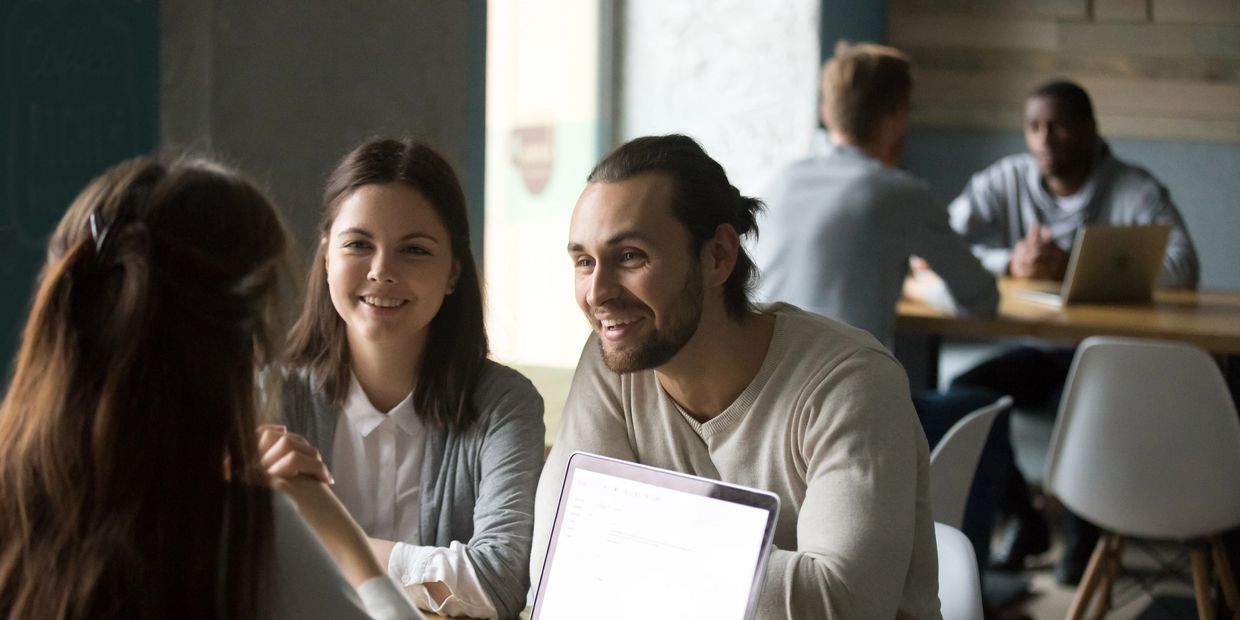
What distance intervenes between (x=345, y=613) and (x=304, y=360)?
0.90m

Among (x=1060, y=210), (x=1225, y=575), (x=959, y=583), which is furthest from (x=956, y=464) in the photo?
(x=1060, y=210)

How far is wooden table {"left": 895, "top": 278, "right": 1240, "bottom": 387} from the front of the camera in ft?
11.2

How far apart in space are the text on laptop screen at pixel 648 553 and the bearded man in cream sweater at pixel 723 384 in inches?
8.4

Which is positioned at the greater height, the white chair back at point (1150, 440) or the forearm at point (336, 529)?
the forearm at point (336, 529)

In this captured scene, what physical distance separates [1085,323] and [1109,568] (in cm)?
69

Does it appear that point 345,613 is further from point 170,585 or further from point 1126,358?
point 1126,358

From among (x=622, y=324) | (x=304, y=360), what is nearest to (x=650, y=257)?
(x=622, y=324)

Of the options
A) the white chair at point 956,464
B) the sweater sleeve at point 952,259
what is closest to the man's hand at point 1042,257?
the sweater sleeve at point 952,259

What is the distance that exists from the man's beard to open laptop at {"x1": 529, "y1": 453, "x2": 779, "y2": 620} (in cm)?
26

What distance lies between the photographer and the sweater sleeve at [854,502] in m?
1.44

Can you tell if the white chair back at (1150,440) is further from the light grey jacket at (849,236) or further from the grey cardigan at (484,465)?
the grey cardigan at (484,465)

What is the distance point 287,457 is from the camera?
1354 millimetres

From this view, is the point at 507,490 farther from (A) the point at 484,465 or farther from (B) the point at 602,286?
(B) the point at 602,286

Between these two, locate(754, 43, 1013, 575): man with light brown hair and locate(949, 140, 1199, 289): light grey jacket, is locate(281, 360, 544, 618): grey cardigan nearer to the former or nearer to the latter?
locate(754, 43, 1013, 575): man with light brown hair
